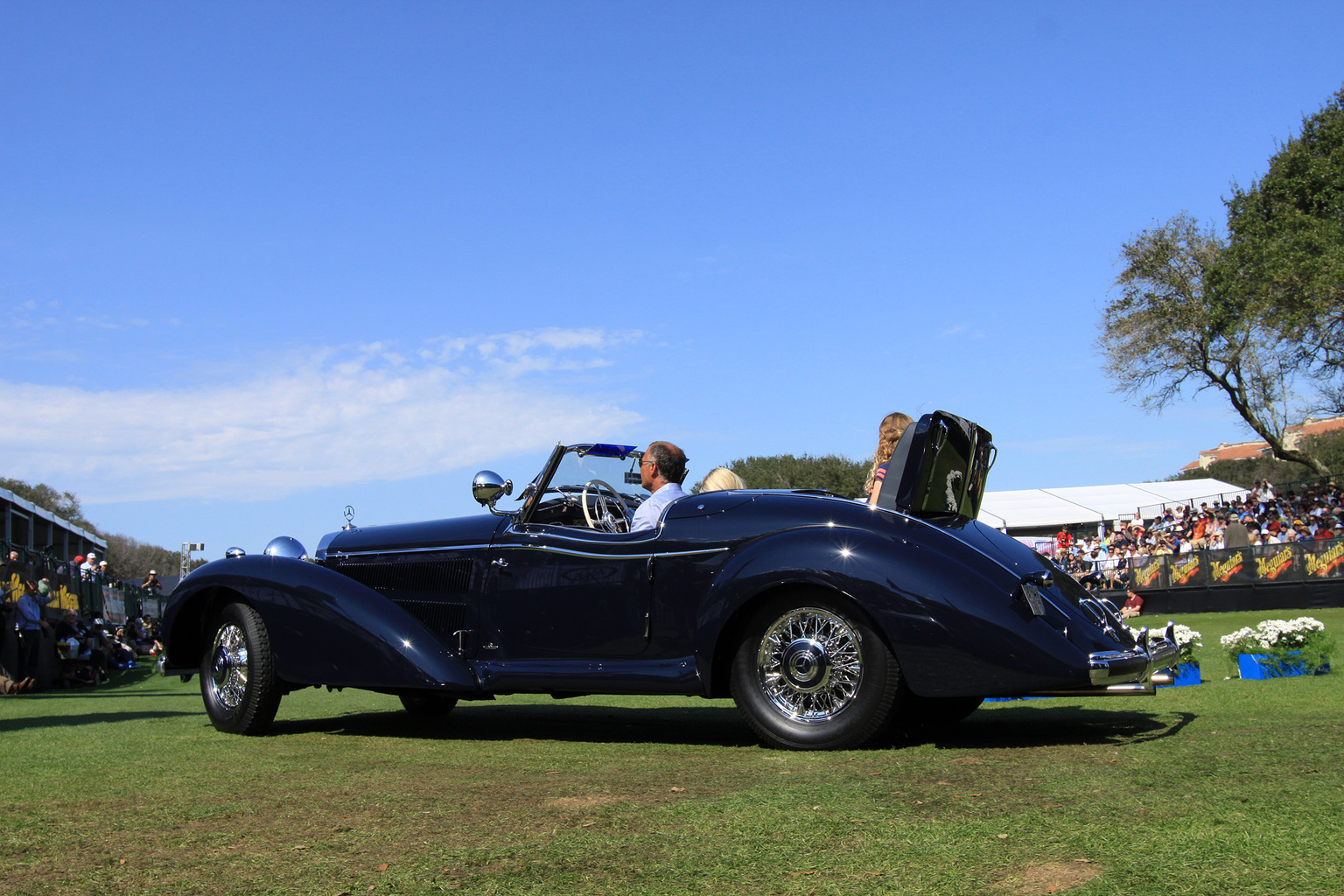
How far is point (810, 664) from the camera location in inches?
184

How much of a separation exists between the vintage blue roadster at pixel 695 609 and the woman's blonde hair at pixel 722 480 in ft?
1.83

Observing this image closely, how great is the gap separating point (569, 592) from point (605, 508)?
2.63 ft

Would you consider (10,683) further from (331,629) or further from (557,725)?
(557,725)

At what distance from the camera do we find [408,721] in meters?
6.81

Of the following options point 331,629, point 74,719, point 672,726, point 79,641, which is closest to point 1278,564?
point 672,726

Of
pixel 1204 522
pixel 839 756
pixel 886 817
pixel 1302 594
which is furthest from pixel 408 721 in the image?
pixel 1204 522

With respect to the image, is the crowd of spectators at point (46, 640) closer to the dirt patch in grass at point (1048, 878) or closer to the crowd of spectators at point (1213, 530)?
the dirt patch in grass at point (1048, 878)

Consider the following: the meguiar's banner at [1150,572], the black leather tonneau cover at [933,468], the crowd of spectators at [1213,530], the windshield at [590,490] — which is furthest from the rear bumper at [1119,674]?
the meguiar's banner at [1150,572]

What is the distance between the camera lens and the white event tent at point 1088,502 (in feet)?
147

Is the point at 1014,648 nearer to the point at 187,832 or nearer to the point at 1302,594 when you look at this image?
the point at 187,832

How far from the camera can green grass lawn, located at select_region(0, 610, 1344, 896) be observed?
2469mm

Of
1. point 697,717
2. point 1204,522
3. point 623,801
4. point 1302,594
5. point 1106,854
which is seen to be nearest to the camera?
point 1106,854

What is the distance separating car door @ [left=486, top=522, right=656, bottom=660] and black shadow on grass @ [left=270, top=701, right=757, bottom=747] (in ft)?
1.80

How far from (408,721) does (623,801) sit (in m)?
3.77
